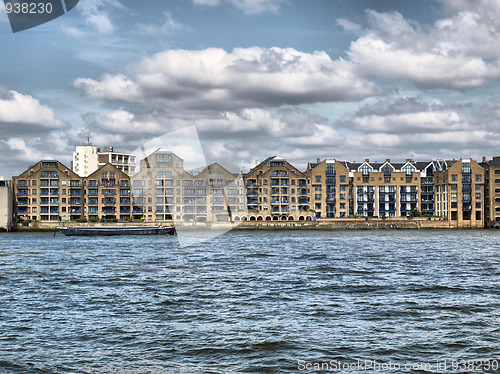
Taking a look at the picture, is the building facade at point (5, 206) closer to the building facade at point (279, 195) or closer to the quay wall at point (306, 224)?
the quay wall at point (306, 224)

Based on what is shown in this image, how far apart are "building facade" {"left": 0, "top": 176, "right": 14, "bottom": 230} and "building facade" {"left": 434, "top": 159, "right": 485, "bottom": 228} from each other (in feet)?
346

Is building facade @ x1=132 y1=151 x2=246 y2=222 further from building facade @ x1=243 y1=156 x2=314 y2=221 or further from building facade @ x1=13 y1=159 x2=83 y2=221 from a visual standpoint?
building facade @ x1=13 y1=159 x2=83 y2=221

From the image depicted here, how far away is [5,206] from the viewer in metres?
135

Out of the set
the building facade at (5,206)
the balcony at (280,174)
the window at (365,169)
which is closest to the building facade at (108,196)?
the building facade at (5,206)

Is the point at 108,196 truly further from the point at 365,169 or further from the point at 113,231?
the point at 365,169

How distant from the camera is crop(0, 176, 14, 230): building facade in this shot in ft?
440

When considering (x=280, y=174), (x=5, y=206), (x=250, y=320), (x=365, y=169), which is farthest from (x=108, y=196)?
(x=250, y=320)

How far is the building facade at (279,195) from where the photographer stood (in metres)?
145

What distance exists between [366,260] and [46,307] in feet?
96.6

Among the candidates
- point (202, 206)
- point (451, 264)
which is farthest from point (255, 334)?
point (202, 206)

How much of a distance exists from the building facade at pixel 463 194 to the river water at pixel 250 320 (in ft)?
367

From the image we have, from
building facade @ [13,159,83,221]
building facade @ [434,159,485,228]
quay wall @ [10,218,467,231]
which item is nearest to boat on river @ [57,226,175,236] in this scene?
quay wall @ [10,218,467,231]

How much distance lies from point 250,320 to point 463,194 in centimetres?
13544

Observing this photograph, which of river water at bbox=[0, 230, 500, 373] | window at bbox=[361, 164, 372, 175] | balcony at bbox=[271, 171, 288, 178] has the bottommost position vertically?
river water at bbox=[0, 230, 500, 373]
